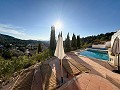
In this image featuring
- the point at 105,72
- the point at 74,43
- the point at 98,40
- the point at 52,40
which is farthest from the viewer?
the point at 98,40

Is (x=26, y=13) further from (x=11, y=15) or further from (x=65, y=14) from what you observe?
(x=65, y=14)

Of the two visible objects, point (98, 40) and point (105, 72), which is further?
point (98, 40)

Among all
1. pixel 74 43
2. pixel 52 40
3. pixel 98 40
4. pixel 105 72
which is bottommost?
pixel 105 72

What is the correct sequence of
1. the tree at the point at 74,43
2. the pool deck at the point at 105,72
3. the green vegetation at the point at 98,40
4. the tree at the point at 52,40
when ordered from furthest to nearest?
1. the green vegetation at the point at 98,40
2. the tree at the point at 74,43
3. the tree at the point at 52,40
4. the pool deck at the point at 105,72

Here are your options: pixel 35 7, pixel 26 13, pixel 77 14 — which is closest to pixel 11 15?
pixel 26 13

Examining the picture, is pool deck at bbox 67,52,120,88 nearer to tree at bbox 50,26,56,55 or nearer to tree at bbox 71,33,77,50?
tree at bbox 50,26,56,55

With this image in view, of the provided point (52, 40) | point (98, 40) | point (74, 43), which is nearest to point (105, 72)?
point (52, 40)

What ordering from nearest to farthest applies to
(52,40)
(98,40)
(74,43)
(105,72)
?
1. (105,72)
2. (52,40)
3. (74,43)
4. (98,40)

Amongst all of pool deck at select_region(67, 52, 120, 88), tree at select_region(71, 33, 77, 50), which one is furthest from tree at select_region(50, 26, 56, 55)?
pool deck at select_region(67, 52, 120, 88)

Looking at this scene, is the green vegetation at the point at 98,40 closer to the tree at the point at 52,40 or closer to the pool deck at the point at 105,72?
the tree at the point at 52,40

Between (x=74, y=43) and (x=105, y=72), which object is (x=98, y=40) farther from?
(x=105, y=72)

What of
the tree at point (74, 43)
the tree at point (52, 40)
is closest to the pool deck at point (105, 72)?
the tree at point (52, 40)

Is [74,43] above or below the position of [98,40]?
below

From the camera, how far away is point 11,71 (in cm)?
1090
